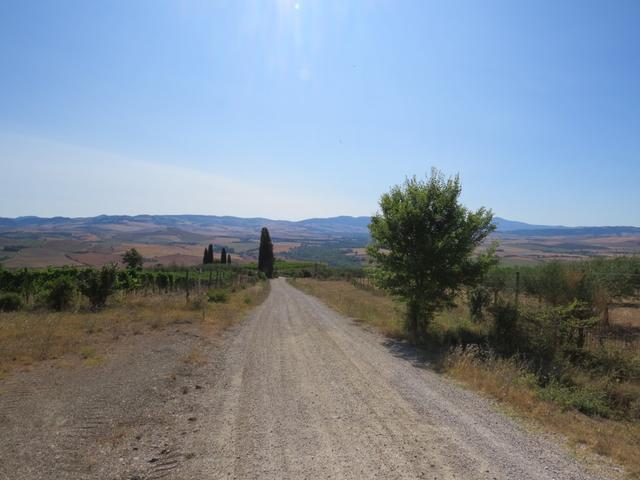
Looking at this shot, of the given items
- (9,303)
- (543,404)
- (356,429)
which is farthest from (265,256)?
(356,429)

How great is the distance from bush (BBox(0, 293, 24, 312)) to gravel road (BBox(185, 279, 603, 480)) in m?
13.0

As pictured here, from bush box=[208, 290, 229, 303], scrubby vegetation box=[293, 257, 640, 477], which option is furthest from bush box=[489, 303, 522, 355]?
bush box=[208, 290, 229, 303]

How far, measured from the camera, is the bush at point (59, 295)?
17.8 metres

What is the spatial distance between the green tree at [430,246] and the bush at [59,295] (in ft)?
46.4

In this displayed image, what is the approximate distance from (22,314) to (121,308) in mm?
3705

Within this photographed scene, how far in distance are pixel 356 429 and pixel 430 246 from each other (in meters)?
8.69

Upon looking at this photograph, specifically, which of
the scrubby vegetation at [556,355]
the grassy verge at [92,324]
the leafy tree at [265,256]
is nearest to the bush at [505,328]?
the scrubby vegetation at [556,355]

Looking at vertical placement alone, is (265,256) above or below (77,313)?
below

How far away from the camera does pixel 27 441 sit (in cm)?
518

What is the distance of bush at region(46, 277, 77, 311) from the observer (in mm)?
17750

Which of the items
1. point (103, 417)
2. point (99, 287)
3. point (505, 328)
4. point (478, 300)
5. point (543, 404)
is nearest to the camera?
point (103, 417)

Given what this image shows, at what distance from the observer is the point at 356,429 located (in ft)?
19.3

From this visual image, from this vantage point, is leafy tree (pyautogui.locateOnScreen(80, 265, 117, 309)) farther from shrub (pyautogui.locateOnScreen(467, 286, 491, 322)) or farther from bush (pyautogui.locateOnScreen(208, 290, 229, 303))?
shrub (pyautogui.locateOnScreen(467, 286, 491, 322))

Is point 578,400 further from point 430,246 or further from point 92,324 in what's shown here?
point 92,324
